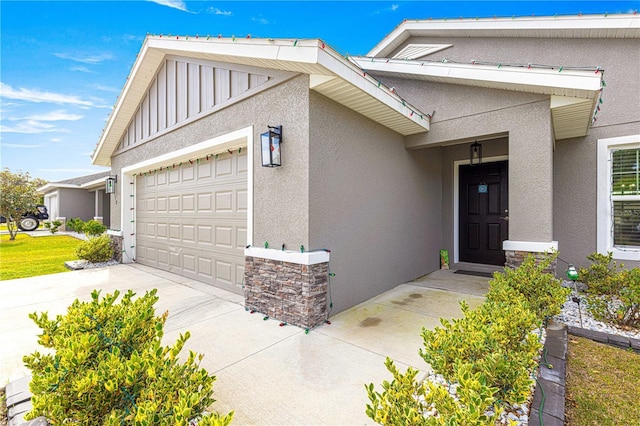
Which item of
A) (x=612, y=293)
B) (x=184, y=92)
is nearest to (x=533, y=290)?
(x=612, y=293)

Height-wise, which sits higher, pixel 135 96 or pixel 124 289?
pixel 135 96

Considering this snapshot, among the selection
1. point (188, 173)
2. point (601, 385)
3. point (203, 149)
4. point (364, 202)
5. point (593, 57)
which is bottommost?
point (601, 385)

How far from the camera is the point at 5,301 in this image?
520cm

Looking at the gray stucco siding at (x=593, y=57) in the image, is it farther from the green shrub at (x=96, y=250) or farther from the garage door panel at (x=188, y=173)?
the green shrub at (x=96, y=250)

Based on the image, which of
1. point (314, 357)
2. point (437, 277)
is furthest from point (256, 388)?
point (437, 277)

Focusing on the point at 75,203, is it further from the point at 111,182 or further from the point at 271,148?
the point at 271,148

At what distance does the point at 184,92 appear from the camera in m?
6.23

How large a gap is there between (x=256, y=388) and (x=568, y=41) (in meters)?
8.35

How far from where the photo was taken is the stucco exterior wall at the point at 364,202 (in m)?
4.14

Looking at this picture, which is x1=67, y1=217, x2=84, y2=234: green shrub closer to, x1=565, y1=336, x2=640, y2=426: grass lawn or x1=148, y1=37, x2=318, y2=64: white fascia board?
x1=148, y1=37, x2=318, y2=64: white fascia board

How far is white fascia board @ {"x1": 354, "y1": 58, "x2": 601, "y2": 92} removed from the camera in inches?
154

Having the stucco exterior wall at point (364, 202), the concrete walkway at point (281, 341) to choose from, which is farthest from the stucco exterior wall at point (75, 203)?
the stucco exterior wall at point (364, 202)

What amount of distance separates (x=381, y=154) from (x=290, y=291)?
2.90 metres

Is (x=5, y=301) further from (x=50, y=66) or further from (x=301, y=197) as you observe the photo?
(x=50, y=66)
